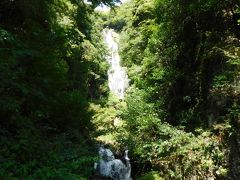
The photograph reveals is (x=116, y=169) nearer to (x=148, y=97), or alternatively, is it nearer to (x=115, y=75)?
(x=148, y=97)

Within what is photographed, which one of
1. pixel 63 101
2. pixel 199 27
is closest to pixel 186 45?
pixel 199 27

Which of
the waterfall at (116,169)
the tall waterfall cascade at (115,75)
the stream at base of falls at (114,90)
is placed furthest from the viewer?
the tall waterfall cascade at (115,75)

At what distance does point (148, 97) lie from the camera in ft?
52.4

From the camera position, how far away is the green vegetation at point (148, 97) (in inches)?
228

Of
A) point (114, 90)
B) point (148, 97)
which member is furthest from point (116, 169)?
point (114, 90)

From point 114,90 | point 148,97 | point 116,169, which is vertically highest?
point 114,90

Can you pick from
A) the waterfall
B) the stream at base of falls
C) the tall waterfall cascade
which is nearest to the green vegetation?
the waterfall

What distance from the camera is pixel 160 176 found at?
13156mm

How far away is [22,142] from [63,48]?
4.70m

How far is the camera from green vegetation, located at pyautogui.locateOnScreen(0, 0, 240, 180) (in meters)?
5.78

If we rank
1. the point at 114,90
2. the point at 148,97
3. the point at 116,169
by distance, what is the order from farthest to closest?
1. the point at 114,90
2. the point at 116,169
3. the point at 148,97

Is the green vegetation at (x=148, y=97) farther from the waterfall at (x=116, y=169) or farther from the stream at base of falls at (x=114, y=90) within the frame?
the stream at base of falls at (x=114, y=90)

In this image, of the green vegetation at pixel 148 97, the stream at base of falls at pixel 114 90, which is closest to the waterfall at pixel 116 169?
the stream at base of falls at pixel 114 90

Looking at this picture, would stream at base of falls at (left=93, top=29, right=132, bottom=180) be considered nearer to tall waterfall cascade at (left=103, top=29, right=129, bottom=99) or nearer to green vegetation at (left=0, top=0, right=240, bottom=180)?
tall waterfall cascade at (left=103, top=29, right=129, bottom=99)
